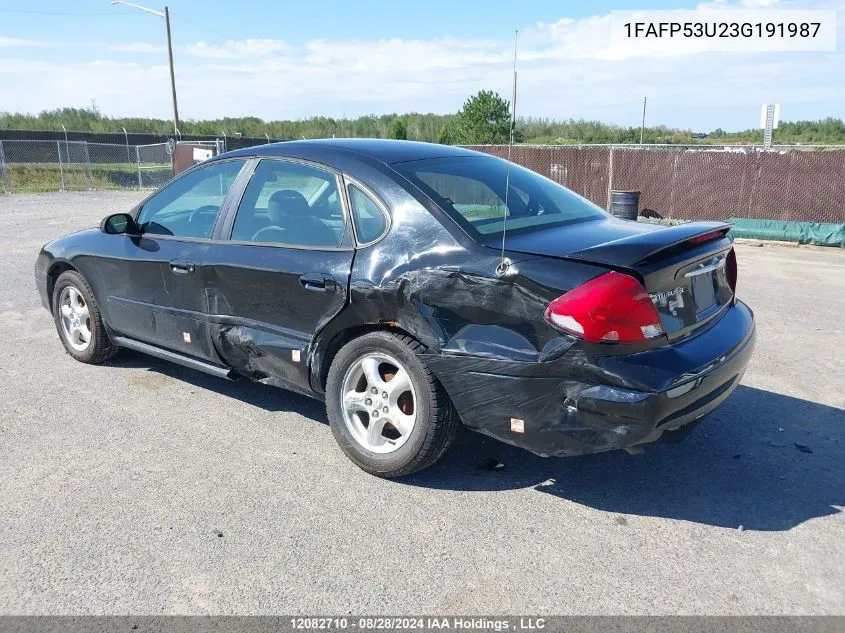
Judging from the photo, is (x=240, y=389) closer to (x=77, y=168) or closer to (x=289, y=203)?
(x=289, y=203)

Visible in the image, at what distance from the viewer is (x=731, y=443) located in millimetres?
4047

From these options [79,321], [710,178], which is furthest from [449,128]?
[79,321]

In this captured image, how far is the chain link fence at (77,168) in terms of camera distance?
27.4 meters

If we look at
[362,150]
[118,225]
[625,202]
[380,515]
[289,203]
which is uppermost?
[362,150]

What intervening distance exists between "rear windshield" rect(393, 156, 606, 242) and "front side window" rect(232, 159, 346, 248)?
1.51ft

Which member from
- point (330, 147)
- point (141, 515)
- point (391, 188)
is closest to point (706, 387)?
point (391, 188)

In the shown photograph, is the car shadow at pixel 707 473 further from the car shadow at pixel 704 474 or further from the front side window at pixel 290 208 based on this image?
the front side window at pixel 290 208

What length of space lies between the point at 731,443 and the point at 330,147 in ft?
9.40

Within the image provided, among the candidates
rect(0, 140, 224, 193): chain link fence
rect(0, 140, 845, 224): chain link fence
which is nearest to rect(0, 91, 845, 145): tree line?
rect(0, 140, 224, 193): chain link fence

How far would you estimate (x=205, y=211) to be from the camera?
456 cm

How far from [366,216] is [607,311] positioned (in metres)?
1.39

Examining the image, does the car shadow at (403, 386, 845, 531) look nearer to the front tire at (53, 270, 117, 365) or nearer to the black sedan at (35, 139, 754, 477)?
the black sedan at (35, 139, 754, 477)

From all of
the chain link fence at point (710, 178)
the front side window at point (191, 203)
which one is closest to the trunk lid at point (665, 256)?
the front side window at point (191, 203)

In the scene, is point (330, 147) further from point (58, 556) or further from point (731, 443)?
point (731, 443)
